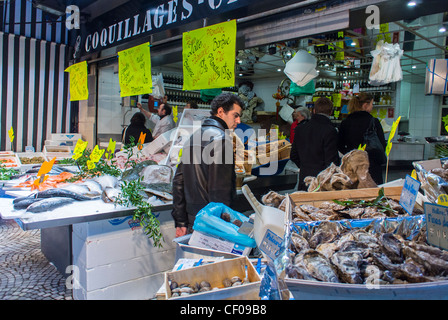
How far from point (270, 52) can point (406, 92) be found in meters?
10.1

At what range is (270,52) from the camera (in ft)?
21.2

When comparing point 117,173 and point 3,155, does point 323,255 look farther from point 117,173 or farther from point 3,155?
point 3,155

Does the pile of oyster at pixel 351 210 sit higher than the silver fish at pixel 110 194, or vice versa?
the pile of oyster at pixel 351 210

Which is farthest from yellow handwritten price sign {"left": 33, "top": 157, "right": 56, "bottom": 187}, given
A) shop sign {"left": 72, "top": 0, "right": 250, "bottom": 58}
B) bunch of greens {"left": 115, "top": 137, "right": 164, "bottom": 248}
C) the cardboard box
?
shop sign {"left": 72, "top": 0, "right": 250, "bottom": 58}

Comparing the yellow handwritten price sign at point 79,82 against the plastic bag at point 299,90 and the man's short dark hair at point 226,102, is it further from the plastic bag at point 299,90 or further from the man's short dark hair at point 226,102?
the man's short dark hair at point 226,102

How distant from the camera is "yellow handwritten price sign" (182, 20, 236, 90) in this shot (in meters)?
3.18

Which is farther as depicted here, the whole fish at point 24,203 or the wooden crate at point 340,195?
the whole fish at point 24,203

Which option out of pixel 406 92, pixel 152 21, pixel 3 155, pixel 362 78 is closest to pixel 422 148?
pixel 362 78

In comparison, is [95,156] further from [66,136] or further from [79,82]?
[66,136]

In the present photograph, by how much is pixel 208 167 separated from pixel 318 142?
1544 millimetres

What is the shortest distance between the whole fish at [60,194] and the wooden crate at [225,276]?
186cm

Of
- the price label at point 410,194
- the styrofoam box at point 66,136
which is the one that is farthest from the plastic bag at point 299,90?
the styrofoam box at point 66,136

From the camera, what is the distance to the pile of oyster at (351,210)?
1.56 meters

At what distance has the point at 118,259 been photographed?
114 inches
